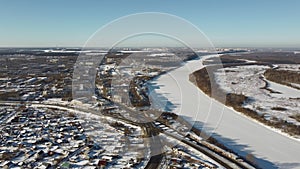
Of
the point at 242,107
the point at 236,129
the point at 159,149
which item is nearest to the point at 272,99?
the point at 242,107

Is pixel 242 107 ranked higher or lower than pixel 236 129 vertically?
higher

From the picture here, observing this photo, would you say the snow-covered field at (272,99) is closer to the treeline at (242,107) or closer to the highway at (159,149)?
the treeline at (242,107)

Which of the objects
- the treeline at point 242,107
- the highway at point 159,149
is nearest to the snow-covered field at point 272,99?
the treeline at point 242,107

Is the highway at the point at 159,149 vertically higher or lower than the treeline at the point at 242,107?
lower

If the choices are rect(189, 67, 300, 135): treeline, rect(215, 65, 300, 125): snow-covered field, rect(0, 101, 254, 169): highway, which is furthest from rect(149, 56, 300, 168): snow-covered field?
rect(215, 65, 300, 125): snow-covered field

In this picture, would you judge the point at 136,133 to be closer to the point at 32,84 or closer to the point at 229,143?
the point at 229,143

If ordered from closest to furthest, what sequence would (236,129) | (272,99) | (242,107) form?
(236,129) → (242,107) → (272,99)

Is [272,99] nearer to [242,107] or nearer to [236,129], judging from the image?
[242,107]

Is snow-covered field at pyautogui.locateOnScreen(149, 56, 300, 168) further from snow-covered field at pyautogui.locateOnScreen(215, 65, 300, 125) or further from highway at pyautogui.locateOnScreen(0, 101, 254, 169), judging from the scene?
snow-covered field at pyautogui.locateOnScreen(215, 65, 300, 125)
